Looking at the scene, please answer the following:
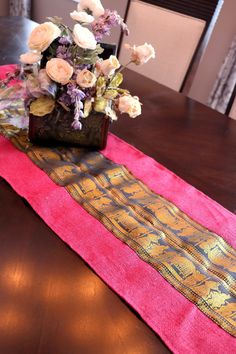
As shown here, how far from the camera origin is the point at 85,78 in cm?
78

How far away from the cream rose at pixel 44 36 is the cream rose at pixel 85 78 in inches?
3.8

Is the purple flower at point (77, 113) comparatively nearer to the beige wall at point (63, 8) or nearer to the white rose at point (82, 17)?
the white rose at point (82, 17)

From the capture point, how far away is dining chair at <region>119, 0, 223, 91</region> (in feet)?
5.13

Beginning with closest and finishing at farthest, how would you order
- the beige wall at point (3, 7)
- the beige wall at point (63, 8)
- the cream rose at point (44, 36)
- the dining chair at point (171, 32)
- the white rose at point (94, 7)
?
1. the cream rose at point (44, 36)
2. the white rose at point (94, 7)
3. the dining chair at point (171, 32)
4. the beige wall at point (63, 8)
5. the beige wall at point (3, 7)

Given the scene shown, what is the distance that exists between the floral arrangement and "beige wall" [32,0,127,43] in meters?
2.13

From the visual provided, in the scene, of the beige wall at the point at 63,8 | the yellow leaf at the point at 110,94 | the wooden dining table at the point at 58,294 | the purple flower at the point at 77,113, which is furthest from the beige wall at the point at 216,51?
the purple flower at the point at 77,113

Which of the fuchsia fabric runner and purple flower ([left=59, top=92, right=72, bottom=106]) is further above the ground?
purple flower ([left=59, top=92, right=72, bottom=106])

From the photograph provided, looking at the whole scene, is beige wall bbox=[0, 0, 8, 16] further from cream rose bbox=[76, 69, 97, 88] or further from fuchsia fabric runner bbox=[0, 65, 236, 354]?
cream rose bbox=[76, 69, 97, 88]

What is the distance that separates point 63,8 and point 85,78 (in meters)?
2.83

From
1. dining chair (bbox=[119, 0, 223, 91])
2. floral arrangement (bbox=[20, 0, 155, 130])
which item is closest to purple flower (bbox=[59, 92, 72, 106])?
floral arrangement (bbox=[20, 0, 155, 130])

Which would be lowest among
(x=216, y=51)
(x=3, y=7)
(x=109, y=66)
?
(x=3, y=7)

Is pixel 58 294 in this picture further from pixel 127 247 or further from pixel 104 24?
pixel 104 24

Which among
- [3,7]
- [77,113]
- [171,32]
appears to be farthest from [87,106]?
[3,7]

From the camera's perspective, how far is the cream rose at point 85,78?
78cm
